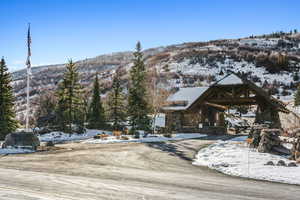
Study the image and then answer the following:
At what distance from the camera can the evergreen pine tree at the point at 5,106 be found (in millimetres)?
33344

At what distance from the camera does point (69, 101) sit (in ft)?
134

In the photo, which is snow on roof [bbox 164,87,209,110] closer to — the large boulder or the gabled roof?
the gabled roof

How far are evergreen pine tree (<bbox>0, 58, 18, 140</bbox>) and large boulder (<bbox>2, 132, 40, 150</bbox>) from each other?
13.5 meters

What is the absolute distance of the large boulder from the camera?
20812 mm

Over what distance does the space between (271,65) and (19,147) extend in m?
106

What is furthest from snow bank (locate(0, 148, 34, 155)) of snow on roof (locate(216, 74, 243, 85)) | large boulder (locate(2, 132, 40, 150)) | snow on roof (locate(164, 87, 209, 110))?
snow on roof (locate(216, 74, 243, 85))

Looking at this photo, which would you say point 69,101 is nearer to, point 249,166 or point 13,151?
point 13,151

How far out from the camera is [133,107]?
137 ft

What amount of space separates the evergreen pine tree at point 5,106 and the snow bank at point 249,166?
2395 centimetres

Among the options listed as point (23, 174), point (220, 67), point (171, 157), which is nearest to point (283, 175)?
point (171, 157)

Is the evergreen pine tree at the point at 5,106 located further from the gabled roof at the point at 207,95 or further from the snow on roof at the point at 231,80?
the snow on roof at the point at 231,80

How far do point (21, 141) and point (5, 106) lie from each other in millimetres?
14741

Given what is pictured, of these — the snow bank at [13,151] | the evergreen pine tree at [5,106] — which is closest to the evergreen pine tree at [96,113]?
the evergreen pine tree at [5,106]

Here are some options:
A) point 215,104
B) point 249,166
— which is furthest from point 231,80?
point 249,166
